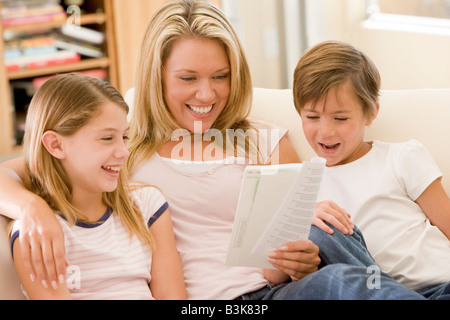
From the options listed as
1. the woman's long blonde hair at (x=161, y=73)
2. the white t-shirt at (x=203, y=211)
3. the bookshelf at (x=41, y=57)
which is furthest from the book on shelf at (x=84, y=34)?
the white t-shirt at (x=203, y=211)

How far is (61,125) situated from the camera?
1.18 m

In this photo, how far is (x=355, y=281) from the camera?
1.05m

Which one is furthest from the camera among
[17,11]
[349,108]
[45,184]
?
[17,11]

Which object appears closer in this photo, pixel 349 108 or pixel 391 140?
pixel 349 108

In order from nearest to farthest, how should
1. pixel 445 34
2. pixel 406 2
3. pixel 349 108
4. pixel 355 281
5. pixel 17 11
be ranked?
pixel 355 281 < pixel 349 108 < pixel 445 34 < pixel 406 2 < pixel 17 11

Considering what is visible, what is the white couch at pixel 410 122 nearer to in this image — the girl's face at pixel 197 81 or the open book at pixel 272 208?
the girl's face at pixel 197 81

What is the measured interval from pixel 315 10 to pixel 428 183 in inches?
81.8

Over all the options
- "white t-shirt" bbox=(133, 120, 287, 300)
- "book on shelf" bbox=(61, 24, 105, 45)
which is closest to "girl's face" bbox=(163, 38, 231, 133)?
"white t-shirt" bbox=(133, 120, 287, 300)

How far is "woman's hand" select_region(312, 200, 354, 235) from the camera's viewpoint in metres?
1.19

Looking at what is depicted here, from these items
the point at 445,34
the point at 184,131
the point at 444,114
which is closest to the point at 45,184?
the point at 184,131

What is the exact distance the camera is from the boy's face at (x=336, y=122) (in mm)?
1342

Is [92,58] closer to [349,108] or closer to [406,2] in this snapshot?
[406,2]

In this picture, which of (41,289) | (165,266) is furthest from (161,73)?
(41,289)

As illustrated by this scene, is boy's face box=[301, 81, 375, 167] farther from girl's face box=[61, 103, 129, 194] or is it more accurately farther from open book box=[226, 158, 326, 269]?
girl's face box=[61, 103, 129, 194]
